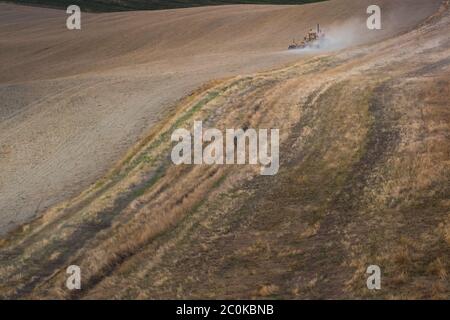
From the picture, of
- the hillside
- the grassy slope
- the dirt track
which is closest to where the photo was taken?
the hillside

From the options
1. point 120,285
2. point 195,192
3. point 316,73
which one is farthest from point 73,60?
point 120,285

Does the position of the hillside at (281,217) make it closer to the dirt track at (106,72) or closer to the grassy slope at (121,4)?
the dirt track at (106,72)

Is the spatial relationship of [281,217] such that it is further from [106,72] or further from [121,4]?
[121,4]

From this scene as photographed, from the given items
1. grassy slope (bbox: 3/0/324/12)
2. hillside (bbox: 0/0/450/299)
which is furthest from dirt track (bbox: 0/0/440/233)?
grassy slope (bbox: 3/0/324/12)

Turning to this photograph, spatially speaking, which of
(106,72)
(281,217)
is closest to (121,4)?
(106,72)

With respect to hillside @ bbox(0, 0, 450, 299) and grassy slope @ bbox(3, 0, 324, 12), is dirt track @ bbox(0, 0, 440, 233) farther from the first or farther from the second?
grassy slope @ bbox(3, 0, 324, 12)

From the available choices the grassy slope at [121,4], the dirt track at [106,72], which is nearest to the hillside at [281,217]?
the dirt track at [106,72]

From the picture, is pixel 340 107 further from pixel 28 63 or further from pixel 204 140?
pixel 28 63
